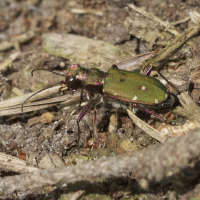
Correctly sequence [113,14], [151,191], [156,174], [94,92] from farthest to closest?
[113,14] → [94,92] → [151,191] → [156,174]

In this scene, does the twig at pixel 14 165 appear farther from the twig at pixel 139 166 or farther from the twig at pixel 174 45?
the twig at pixel 174 45

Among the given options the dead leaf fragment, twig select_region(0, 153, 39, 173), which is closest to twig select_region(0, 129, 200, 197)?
twig select_region(0, 153, 39, 173)

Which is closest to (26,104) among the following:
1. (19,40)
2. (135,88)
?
(135,88)

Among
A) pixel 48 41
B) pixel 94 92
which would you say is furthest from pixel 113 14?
pixel 94 92

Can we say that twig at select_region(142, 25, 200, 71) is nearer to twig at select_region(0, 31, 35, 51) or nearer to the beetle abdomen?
the beetle abdomen

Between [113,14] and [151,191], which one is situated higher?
[113,14]

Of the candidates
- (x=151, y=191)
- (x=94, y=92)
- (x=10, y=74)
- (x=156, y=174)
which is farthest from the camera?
(x=10, y=74)

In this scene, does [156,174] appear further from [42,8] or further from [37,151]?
[42,8]
